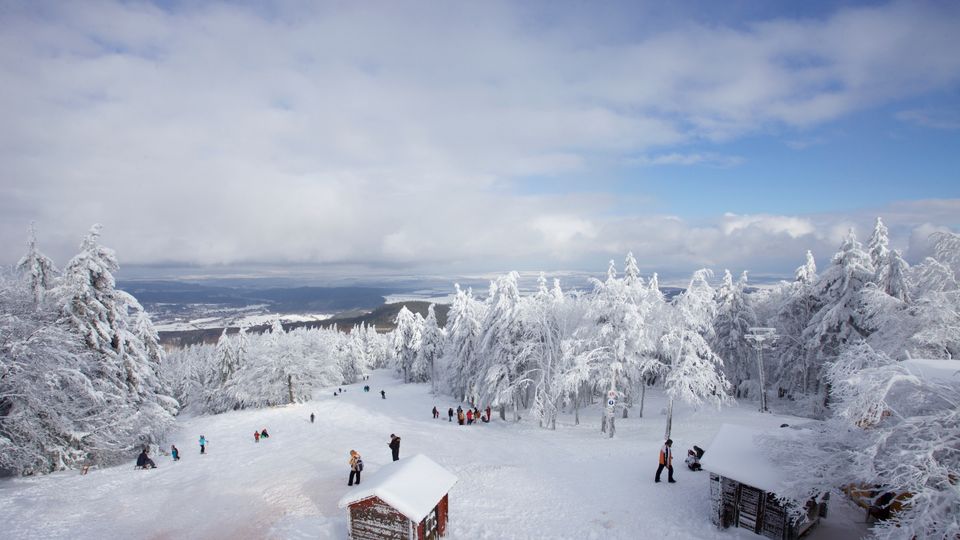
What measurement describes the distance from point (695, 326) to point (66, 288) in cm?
3429

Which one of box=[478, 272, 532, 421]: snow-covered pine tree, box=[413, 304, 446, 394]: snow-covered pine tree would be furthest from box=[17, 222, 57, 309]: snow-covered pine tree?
box=[413, 304, 446, 394]: snow-covered pine tree

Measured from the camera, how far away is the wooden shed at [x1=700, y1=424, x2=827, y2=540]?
520 inches

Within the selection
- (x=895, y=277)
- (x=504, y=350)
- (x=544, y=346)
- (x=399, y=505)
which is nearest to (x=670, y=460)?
(x=399, y=505)

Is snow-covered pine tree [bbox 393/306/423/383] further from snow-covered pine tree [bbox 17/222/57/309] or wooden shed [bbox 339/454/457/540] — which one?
wooden shed [bbox 339/454/457/540]

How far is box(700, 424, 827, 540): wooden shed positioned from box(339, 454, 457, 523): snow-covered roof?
9.41 meters

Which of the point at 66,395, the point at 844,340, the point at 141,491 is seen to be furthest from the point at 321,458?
the point at 844,340

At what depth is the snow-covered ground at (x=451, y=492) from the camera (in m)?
15.0

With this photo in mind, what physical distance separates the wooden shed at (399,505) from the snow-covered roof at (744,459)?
9.57m

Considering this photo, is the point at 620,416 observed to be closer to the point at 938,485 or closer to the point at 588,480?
the point at 588,480

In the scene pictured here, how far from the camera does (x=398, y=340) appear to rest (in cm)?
6819

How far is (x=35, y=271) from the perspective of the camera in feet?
72.5

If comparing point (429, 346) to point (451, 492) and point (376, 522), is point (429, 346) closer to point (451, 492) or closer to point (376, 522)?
point (451, 492)

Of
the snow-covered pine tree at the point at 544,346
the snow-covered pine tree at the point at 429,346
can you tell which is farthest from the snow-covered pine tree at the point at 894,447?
the snow-covered pine tree at the point at 429,346

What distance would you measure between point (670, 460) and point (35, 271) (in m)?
33.9
